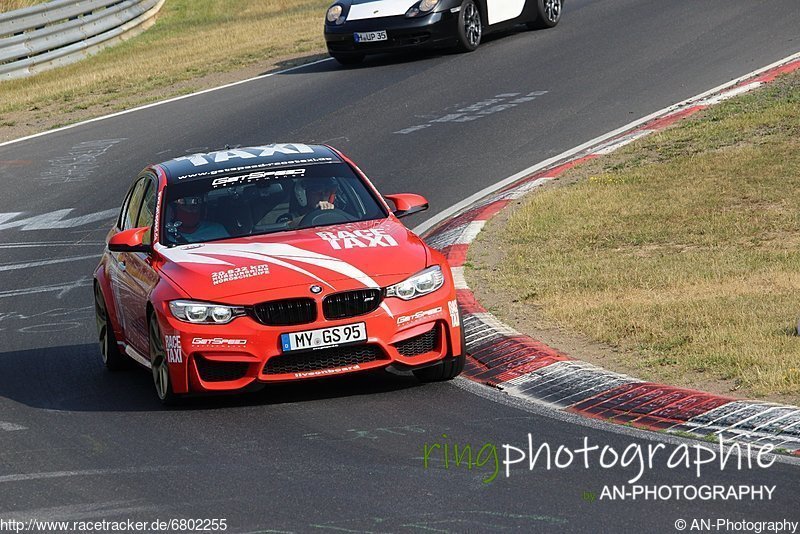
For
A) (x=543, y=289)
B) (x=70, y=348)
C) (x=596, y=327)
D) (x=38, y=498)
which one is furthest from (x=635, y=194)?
(x=38, y=498)

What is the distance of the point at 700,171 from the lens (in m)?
14.3

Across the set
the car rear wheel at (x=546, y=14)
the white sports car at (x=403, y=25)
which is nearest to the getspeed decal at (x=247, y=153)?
the white sports car at (x=403, y=25)

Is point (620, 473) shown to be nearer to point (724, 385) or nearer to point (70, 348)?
point (724, 385)

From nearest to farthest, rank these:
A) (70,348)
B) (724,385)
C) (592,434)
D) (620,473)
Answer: (620,473) → (592,434) → (724,385) → (70,348)

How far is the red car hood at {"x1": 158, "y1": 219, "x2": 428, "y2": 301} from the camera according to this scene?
8578 mm

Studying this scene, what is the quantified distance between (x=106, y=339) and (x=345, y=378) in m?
1.88

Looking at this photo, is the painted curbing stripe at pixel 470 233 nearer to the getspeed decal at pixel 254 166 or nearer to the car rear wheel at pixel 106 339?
the getspeed decal at pixel 254 166

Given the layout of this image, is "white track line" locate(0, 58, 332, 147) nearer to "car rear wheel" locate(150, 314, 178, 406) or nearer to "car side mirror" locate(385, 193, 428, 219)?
"car side mirror" locate(385, 193, 428, 219)

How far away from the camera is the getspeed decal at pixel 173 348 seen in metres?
8.54

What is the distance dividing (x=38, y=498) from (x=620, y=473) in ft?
8.80

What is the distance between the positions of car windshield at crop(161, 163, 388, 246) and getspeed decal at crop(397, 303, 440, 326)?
1141 mm

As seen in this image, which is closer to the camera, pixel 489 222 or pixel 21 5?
pixel 489 222

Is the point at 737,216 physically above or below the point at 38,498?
below

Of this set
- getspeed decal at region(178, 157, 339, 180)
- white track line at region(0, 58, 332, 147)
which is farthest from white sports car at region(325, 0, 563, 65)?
getspeed decal at region(178, 157, 339, 180)
